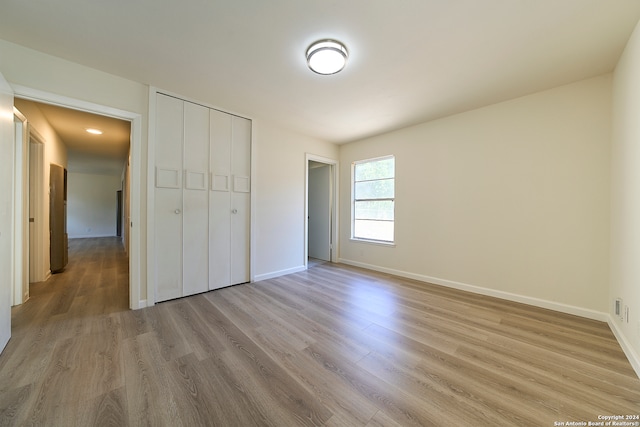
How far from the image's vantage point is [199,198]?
10.4 feet

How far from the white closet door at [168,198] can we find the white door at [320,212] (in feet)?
9.91

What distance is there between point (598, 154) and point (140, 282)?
5251 millimetres

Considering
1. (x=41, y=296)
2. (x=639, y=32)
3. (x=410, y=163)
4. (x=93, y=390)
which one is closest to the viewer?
(x=93, y=390)

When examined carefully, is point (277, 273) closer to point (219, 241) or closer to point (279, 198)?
point (219, 241)

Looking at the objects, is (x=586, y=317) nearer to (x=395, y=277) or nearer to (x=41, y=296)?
(x=395, y=277)

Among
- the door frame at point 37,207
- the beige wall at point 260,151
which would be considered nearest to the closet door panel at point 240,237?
the beige wall at point 260,151

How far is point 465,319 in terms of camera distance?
8.03 ft

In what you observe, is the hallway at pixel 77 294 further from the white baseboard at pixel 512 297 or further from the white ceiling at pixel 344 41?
the white baseboard at pixel 512 297

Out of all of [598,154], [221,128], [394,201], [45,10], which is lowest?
[394,201]

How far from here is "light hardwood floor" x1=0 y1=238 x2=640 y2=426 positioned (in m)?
1.31

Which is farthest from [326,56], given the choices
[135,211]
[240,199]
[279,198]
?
[135,211]

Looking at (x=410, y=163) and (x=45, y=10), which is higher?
(x=45, y=10)

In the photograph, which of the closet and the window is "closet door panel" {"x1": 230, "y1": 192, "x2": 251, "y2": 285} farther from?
the window

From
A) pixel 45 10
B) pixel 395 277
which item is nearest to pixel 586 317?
pixel 395 277
